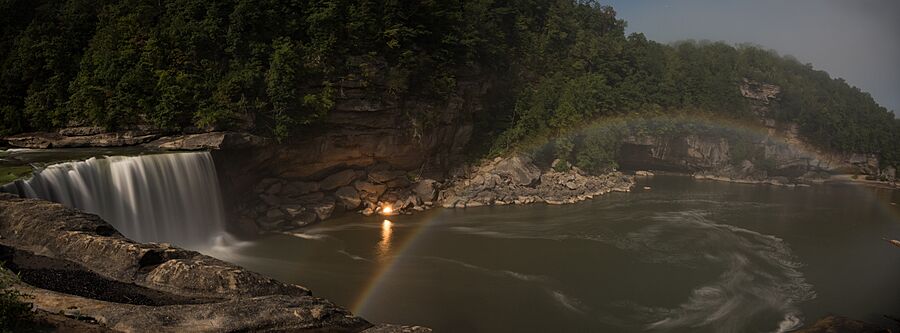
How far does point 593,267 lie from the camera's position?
21219 millimetres

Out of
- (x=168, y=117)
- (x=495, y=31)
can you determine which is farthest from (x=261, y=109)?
(x=495, y=31)

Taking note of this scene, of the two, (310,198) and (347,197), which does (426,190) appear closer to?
(347,197)

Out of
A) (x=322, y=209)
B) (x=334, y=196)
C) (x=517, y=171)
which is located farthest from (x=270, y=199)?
(x=517, y=171)

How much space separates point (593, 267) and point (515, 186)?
13.1 m

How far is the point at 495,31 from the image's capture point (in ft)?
126

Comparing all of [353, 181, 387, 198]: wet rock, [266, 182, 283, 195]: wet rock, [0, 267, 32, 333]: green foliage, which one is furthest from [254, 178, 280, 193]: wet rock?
[0, 267, 32, 333]: green foliage

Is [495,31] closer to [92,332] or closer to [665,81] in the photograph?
[665,81]

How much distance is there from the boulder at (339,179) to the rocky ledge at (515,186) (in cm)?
508

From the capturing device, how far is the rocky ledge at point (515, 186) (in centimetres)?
3231

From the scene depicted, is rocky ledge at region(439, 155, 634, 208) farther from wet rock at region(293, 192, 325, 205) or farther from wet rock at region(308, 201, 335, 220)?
wet rock at region(293, 192, 325, 205)

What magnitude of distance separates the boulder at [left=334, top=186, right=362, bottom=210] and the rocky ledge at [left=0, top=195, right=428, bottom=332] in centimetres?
1725

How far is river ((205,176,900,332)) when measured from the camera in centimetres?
1680

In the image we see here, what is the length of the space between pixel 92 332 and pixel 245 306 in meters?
1.89

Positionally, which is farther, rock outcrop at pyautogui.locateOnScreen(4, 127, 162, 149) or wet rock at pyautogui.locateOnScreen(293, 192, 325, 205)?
wet rock at pyautogui.locateOnScreen(293, 192, 325, 205)
